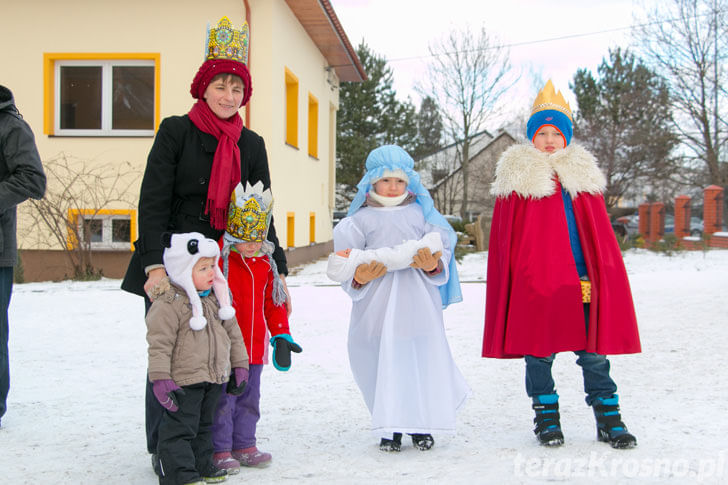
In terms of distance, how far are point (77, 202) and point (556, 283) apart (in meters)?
10.5

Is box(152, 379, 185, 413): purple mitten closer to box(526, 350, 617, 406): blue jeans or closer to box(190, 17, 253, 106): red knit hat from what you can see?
box(190, 17, 253, 106): red knit hat

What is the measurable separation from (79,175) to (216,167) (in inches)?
391

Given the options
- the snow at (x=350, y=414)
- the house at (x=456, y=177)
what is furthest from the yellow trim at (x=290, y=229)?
the house at (x=456, y=177)

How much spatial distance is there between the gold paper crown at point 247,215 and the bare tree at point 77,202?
928cm

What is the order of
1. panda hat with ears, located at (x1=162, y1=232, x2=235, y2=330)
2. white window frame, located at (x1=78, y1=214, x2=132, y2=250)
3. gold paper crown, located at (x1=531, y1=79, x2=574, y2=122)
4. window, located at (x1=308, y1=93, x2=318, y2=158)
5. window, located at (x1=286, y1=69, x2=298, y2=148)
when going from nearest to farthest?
panda hat with ears, located at (x1=162, y1=232, x2=235, y2=330) < gold paper crown, located at (x1=531, y1=79, x2=574, y2=122) < white window frame, located at (x1=78, y1=214, x2=132, y2=250) < window, located at (x1=286, y1=69, x2=298, y2=148) < window, located at (x1=308, y1=93, x2=318, y2=158)

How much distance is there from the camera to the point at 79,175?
1227 cm

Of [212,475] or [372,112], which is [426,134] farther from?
[212,475]

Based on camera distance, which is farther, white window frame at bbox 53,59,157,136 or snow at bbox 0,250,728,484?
white window frame at bbox 53,59,157,136

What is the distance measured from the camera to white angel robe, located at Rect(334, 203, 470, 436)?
371cm

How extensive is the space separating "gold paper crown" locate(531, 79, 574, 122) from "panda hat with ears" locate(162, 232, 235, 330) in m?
2.12

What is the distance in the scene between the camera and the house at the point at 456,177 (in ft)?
125

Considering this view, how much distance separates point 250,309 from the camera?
11.3 ft

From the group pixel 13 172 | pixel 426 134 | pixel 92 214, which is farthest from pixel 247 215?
pixel 426 134

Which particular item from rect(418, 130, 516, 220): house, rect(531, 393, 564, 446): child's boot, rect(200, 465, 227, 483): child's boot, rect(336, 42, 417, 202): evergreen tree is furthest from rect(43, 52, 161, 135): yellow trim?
rect(418, 130, 516, 220): house
